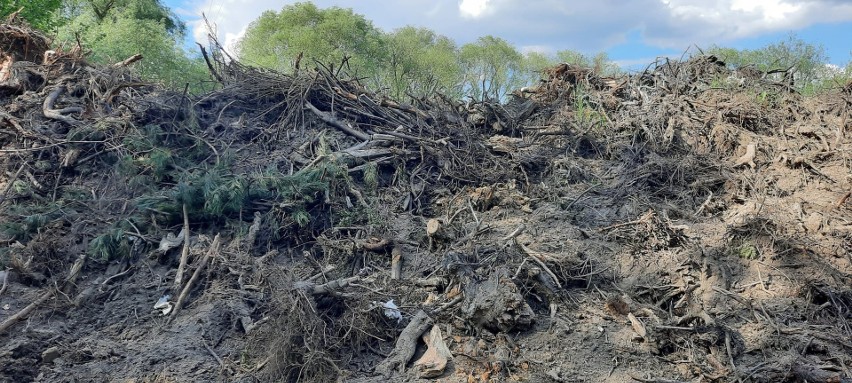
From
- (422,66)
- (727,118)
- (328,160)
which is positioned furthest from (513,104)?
(422,66)

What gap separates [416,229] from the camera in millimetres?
5828

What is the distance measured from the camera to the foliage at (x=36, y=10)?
53.1 feet

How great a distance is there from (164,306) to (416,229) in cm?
234

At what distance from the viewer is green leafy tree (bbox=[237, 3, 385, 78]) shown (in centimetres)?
2292

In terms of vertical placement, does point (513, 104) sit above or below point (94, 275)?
above

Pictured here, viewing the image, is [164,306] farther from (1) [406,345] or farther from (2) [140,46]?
(2) [140,46]

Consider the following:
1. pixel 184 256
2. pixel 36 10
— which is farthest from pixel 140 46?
pixel 184 256

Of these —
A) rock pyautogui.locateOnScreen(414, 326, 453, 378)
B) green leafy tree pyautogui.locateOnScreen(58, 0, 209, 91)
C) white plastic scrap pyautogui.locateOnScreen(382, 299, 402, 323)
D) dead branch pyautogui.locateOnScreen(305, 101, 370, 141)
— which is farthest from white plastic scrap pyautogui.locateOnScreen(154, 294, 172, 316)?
green leafy tree pyautogui.locateOnScreen(58, 0, 209, 91)

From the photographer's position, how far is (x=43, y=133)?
665cm

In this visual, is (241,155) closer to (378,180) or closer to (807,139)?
(378,180)

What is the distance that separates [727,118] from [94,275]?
23.3ft

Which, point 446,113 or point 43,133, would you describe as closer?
point 43,133

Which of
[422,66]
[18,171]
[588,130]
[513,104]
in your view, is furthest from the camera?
[422,66]

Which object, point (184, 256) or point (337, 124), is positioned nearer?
point (184, 256)
